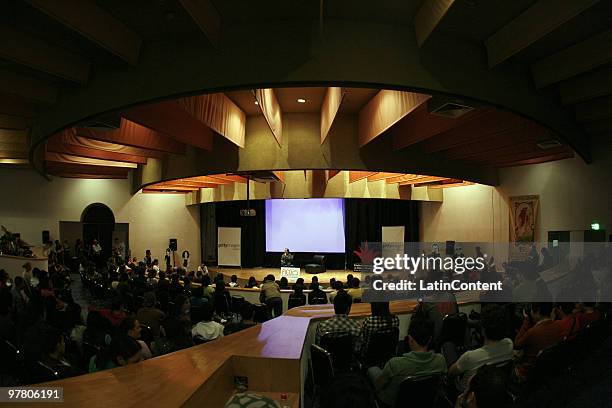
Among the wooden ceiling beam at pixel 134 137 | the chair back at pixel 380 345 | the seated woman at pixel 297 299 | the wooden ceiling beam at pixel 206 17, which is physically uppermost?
the wooden ceiling beam at pixel 206 17

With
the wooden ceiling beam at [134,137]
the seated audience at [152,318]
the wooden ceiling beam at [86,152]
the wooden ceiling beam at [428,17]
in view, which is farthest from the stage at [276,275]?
the wooden ceiling beam at [428,17]

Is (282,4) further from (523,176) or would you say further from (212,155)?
(523,176)

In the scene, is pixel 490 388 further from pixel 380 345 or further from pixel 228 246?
pixel 228 246

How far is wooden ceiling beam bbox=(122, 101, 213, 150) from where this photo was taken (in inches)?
190

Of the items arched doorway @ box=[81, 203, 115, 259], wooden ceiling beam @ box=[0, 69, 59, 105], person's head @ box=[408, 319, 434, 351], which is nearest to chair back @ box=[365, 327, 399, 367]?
person's head @ box=[408, 319, 434, 351]

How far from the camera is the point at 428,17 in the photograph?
3.12 m

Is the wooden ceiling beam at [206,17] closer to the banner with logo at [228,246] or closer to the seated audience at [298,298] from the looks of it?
the seated audience at [298,298]

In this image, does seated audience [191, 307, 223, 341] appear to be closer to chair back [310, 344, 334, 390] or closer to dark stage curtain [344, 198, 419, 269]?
chair back [310, 344, 334, 390]

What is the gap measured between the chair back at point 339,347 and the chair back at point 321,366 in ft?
1.54

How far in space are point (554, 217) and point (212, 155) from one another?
810 centimetres

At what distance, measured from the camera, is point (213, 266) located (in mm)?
17391

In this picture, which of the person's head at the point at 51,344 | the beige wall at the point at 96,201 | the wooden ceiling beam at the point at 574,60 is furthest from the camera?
the beige wall at the point at 96,201

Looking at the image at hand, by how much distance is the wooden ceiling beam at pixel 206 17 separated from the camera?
2.78 metres

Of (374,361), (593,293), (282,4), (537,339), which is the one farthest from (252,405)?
(593,293)
